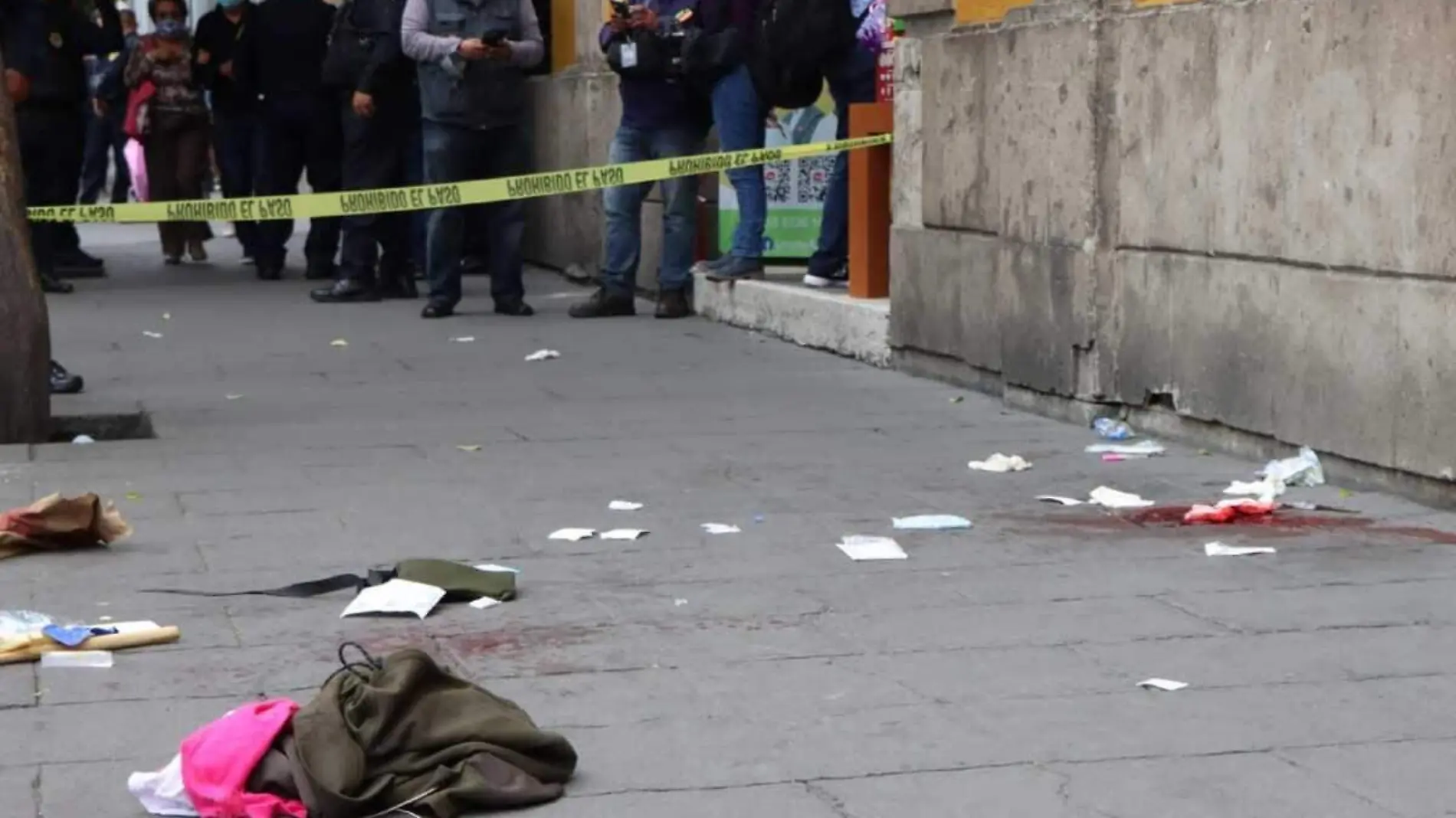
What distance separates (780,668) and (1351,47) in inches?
120

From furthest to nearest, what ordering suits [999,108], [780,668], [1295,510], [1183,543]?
[999,108]
[1295,510]
[1183,543]
[780,668]

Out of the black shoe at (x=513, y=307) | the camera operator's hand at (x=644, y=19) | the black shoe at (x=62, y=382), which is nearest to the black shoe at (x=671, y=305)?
the black shoe at (x=513, y=307)

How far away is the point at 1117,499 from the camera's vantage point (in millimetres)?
6996

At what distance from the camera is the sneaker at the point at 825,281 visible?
11867 mm

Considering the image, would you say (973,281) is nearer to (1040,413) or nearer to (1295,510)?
(1040,413)

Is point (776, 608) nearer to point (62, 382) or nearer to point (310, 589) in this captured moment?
point (310, 589)

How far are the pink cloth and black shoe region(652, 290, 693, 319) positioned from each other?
353 inches

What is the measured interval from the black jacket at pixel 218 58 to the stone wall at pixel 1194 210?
726 centimetres

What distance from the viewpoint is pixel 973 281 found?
31.6 feet

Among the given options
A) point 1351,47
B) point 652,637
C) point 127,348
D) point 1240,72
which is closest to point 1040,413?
point 1240,72

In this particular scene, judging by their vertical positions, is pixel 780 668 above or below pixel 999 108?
below

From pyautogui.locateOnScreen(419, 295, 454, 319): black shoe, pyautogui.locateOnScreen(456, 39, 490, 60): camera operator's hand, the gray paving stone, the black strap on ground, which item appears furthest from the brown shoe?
the gray paving stone

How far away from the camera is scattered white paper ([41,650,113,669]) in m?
4.95

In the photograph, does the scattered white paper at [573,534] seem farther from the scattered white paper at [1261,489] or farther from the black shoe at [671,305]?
the black shoe at [671,305]
